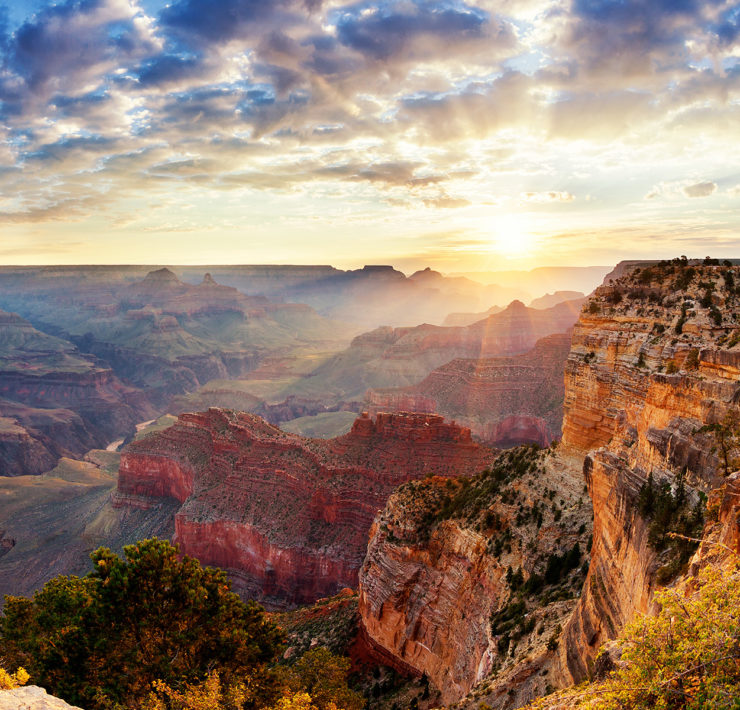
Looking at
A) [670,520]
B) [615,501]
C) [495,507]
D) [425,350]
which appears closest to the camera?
[670,520]

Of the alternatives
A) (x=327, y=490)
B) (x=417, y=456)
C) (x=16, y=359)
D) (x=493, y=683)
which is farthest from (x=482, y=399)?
(x=16, y=359)

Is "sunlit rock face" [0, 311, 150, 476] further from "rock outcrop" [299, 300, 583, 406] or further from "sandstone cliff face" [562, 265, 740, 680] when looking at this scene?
"sandstone cliff face" [562, 265, 740, 680]

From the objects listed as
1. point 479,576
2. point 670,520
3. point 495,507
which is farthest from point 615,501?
point 495,507

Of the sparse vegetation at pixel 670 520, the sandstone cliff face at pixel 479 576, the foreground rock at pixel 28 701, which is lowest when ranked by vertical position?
the sandstone cliff face at pixel 479 576

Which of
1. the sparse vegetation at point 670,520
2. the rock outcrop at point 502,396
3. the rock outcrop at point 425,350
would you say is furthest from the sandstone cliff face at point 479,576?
the rock outcrop at point 425,350

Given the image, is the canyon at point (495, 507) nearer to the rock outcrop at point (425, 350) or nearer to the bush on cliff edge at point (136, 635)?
the bush on cliff edge at point (136, 635)

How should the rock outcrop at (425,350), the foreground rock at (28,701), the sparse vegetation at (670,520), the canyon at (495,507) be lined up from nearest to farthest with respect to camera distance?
the foreground rock at (28,701), the sparse vegetation at (670,520), the canyon at (495,507), the rock outcrop at (425,350)

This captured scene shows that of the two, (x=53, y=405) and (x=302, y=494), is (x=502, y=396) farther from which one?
(x=53, y=405)
